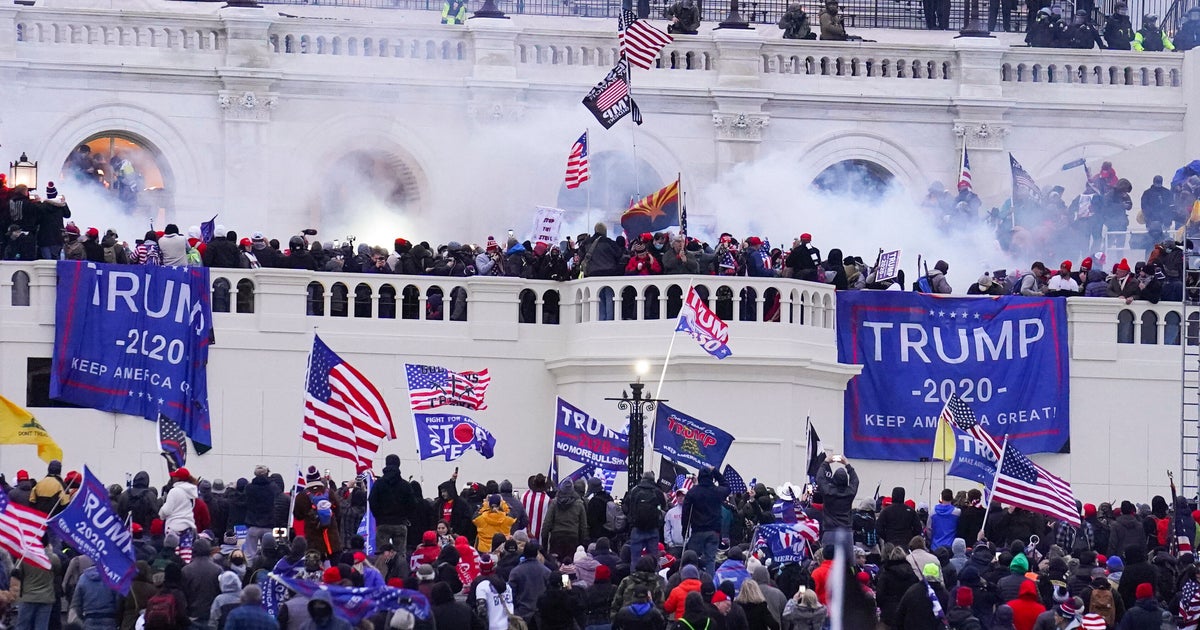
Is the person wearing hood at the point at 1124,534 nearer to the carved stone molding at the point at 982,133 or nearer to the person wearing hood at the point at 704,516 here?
the person wearing hood at the point at 704,516

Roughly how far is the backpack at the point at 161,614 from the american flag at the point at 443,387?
360 inches

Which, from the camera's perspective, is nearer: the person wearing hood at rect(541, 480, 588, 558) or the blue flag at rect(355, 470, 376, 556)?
the blue flag at rect(355, 470, 376, 556)

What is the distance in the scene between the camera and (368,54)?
51.2 m

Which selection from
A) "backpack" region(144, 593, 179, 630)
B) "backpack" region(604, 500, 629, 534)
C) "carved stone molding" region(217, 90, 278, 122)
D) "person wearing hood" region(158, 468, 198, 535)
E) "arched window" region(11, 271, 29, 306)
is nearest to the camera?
"backpack" region(144, 593, 179, 630)

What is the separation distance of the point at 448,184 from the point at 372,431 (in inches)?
686

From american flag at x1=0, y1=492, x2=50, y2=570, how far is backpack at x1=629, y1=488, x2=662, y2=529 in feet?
22.6

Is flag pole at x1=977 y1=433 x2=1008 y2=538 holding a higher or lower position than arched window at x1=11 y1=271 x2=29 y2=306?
lower

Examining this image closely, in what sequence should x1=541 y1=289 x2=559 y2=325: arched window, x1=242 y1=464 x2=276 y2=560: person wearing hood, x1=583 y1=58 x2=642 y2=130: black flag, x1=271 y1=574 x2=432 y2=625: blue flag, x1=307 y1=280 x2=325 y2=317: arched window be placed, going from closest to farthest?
1. x1=271 y1=574 x2=432 y2=625: blue flag
2. x1=242 y1=464 x2=276 y2=560: person wearing hood
3. x1=307 y1=280 x2=325 y2=317: arched window
4. x1=541 y1=289 x2=559 y2=325: arched window
5. x1=583 y1=58 x2=642 y2=130: black flag

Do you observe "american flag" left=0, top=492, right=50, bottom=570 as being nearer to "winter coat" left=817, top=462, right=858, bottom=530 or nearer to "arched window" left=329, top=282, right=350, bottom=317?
"winter coat" left=817, top=462, right=858, bottom=530

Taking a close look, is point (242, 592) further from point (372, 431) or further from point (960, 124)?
point (960, 124)

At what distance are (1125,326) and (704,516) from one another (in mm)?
11705

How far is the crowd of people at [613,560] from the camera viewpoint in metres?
28.7

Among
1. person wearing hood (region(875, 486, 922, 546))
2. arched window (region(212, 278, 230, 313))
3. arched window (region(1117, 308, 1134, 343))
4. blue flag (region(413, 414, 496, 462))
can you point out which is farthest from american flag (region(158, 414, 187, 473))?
arched window (region(1117, 308, 1134, 343))

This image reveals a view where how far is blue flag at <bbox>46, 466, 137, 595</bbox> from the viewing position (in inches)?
1099
